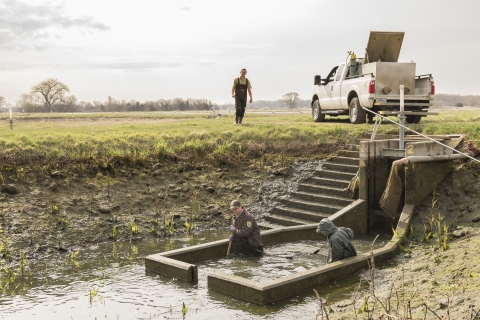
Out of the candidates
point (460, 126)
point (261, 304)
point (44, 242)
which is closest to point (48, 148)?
point (44, 242)

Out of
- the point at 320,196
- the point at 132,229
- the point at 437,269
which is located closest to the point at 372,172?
the point at 320,196

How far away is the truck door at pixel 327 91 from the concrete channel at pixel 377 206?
19.5 ft

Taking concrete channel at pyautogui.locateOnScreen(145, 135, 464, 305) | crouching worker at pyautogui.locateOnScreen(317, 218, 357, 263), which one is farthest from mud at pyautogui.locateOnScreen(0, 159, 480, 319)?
crouching worker at pyautogui.locateOnScreen(317, 218, 357, 263)

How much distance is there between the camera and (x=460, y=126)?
1692 centimetres

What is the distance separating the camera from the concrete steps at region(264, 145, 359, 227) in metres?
14.1

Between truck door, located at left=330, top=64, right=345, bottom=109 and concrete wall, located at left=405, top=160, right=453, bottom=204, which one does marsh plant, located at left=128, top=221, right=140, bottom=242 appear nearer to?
concrete wall, located at left=405, top=160, right=453, bottom=204

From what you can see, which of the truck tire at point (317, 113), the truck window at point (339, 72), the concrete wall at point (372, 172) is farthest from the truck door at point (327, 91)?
the concrete wall at point (372, 172)

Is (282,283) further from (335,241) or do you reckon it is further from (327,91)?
(327,91)

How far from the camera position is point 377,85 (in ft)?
60.1

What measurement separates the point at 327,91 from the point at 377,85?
347cm

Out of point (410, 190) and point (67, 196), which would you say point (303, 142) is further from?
point (67, 196)

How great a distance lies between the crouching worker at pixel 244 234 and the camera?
36.0 feet

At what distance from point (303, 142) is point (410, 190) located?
575 cm

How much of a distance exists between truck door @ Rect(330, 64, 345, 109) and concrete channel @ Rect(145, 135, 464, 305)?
17.1ft
